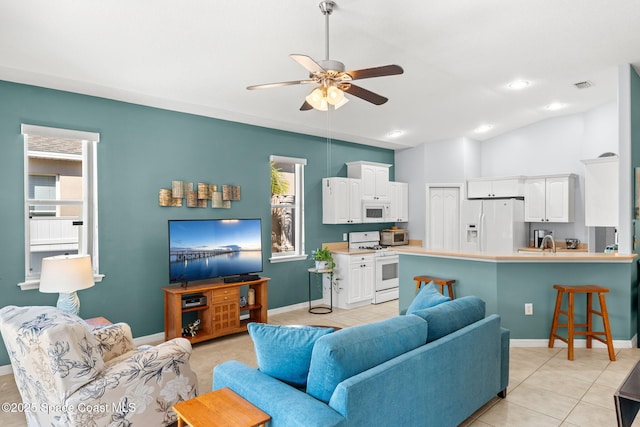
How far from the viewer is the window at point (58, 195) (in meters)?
3.86

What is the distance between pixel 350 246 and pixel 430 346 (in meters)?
4.60

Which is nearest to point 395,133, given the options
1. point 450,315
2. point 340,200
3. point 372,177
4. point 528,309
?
point 372,177

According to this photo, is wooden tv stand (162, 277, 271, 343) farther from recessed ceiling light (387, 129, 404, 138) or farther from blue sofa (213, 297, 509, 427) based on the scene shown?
recessed ceiling light (387, 129, 404, 138)

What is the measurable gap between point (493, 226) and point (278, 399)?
19.7 ft

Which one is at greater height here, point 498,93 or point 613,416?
point 498,93

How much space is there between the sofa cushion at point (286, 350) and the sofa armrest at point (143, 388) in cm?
80

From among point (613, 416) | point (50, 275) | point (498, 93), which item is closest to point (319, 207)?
point (498, 93)

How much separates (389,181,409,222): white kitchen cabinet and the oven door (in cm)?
97

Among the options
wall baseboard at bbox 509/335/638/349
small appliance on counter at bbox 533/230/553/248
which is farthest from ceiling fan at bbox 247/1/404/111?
small appliance on counter at bbox 533/230/553/248

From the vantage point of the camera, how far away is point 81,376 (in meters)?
2.22

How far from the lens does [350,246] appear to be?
273 inches

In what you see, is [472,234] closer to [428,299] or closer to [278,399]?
[428,299]

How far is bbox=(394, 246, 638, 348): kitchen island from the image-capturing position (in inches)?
167

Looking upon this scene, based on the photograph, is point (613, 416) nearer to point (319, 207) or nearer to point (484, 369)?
point (484, 369)
